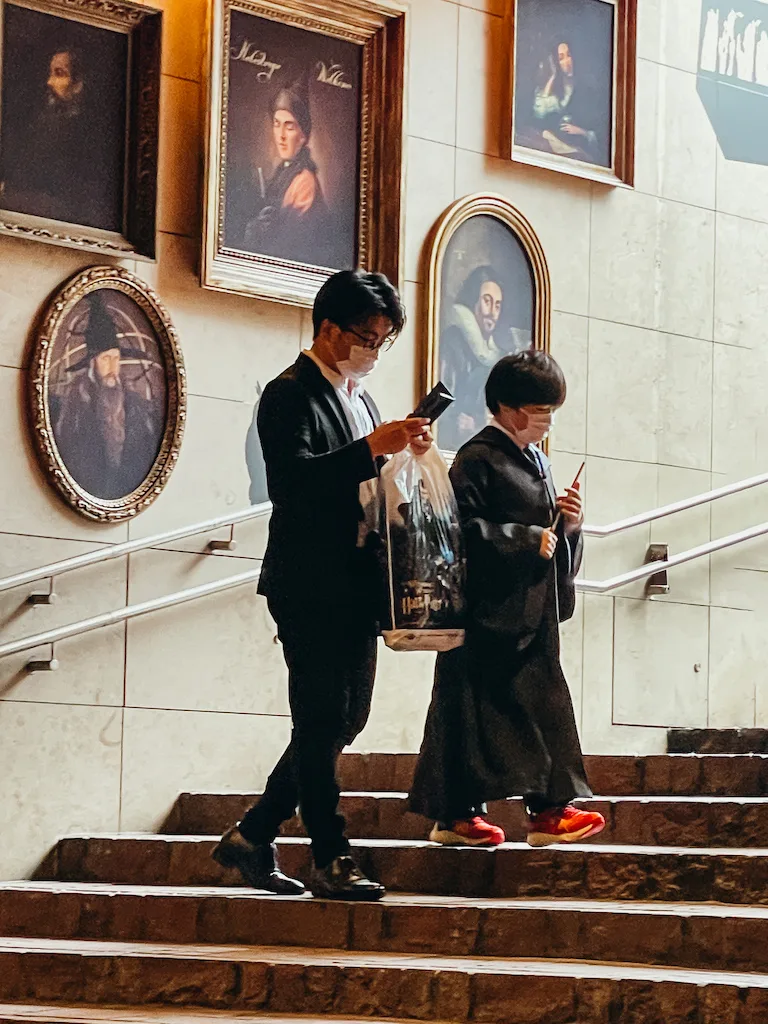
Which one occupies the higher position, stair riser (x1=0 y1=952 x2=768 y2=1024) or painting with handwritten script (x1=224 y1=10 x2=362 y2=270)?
painting with handwritten script (x1=224 y1=10 x2=362 y2=270)

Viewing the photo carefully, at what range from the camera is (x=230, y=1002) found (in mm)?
4562

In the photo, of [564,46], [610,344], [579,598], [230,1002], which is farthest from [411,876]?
[564,46]

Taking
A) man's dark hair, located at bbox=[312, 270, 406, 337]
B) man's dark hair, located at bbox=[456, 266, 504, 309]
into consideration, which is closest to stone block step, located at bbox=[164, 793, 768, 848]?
man's dark hair, located at bbox=[312, 270, 406, 337]

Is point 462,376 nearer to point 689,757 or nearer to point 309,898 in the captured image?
point 689,757

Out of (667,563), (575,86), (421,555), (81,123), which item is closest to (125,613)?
(81,123)

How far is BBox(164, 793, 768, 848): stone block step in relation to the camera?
5.41 m

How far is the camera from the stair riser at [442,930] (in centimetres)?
451

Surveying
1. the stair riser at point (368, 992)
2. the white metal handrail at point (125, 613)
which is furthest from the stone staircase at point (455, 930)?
the white metal handrail at point (125, 613)

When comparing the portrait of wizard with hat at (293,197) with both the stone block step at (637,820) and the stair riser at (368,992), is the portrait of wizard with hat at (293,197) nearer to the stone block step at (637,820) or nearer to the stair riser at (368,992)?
→ the stone block step at (637,820)

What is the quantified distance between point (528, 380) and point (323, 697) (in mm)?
1212

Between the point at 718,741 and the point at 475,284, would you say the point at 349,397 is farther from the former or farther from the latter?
the point at 475,284

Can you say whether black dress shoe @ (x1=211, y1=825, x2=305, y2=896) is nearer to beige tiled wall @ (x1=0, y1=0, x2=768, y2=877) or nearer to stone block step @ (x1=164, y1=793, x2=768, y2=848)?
stone block step @ (x1=164, y1=793, x2=768, y2=848)

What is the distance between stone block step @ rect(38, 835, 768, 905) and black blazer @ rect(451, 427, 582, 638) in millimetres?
659

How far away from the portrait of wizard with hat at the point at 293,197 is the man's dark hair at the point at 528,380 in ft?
7.56
